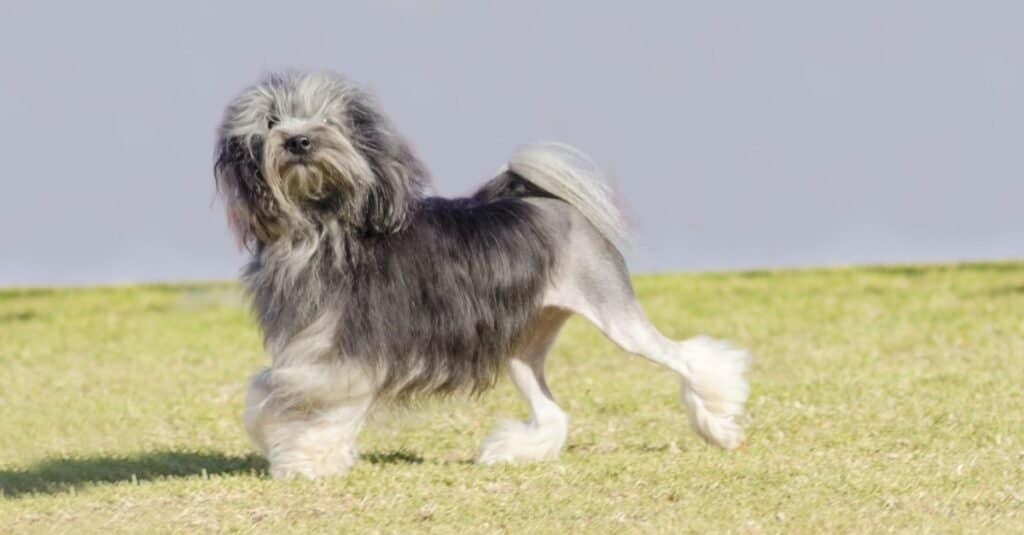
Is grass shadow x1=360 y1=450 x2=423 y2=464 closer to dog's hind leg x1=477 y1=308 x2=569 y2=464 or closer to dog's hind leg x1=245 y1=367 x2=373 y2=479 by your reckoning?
dog's hind leg x1=477 y1=308 x2=569 y2=464

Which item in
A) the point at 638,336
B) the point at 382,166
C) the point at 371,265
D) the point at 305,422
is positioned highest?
the point at 382,166

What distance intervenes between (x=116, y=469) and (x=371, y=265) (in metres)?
2.44

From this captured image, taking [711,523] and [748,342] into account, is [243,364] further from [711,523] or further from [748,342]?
[711,523]

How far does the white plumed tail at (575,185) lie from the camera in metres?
9.00

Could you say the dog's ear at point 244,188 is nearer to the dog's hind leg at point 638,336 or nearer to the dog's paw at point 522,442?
the dog's hind leg at point 638,336

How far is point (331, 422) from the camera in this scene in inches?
333

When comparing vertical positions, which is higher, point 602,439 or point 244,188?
point 244,188

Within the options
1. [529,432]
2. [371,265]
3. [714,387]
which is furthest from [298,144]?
[714,387]

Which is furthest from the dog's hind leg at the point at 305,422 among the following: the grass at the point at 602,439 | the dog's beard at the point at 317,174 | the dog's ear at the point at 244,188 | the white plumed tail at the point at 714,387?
the white plumed tail at the point at 714,387

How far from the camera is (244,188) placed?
827 cm

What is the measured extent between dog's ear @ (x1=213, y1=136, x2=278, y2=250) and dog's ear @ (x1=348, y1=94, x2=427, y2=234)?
0.45 m

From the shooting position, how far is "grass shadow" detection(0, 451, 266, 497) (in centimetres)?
947

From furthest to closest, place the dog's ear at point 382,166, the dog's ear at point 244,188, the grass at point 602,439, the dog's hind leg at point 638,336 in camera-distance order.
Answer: the dog's hind leg at point 638,336, the dog's ear at point 382,166, the dog's ear at point 244,188, the grass at point 602,439

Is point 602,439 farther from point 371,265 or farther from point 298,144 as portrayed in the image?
point 298,144
